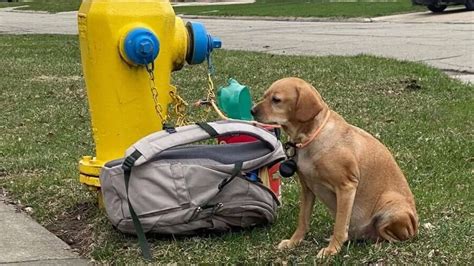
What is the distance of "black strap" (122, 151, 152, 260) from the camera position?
150 inches

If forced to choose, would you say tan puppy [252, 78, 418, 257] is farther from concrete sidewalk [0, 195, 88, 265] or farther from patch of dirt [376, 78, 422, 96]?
patch of dirt [376, 78, 422, 96]

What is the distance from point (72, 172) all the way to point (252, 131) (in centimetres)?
194

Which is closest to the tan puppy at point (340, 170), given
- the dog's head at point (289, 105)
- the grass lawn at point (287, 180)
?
the dog's head at point (289, 105)

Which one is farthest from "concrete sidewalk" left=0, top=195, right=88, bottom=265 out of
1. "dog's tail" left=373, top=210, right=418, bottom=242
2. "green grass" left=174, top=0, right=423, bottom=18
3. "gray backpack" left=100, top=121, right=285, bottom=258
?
"green grass" left=174, top=0, right=423, bottom=18

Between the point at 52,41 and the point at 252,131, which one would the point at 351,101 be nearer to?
the point at 252,131

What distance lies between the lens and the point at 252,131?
404cm

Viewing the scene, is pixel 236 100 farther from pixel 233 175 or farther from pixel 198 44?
pixel 233 175

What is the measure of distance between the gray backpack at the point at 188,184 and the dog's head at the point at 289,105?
38cm

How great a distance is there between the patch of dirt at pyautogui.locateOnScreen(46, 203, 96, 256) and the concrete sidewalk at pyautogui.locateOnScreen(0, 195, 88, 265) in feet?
0.19

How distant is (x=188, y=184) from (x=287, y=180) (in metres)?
1.50

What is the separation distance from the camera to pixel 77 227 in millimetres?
4516

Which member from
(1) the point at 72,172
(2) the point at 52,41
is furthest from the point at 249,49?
(1) the point at 72,172

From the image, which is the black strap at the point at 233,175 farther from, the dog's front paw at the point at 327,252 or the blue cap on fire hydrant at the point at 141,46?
the blue cap on fire hydrant at the point at 141,46

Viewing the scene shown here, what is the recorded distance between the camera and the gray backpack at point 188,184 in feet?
12.6
